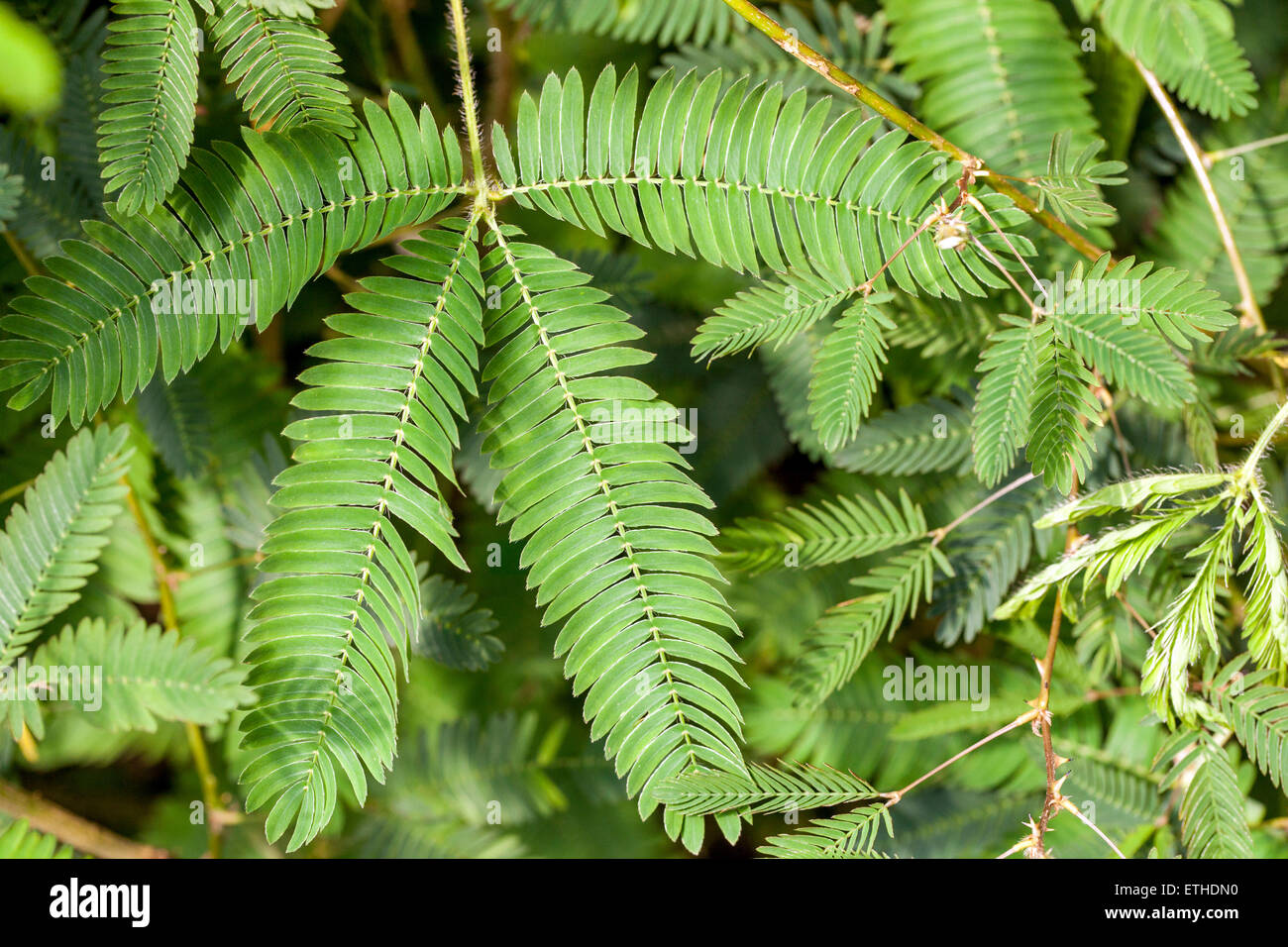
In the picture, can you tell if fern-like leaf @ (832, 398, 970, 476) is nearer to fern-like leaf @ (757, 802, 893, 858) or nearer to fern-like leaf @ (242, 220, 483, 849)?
fern-like leaf @ (757, 802, 893, 858)

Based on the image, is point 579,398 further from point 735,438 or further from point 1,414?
point 1,414

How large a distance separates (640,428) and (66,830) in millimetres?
1903

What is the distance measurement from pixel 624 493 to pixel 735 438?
1.10m

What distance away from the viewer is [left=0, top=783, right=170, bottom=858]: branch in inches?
81.7

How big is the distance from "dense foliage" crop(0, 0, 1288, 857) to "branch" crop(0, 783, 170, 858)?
0.06 feet

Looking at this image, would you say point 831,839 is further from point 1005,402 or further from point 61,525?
point 61,525

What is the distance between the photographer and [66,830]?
2143 mm

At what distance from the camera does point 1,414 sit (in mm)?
1921

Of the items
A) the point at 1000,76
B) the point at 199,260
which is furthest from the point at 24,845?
the point at 1000,76

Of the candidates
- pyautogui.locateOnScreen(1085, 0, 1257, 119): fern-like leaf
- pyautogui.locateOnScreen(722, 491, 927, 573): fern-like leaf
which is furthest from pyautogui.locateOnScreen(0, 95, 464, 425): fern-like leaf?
pyautogui.locateOnScreen(1085, 0, 1257, 119): fern-like leaf

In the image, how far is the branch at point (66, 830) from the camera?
6.81 feet

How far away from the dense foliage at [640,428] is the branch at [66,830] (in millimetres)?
19
